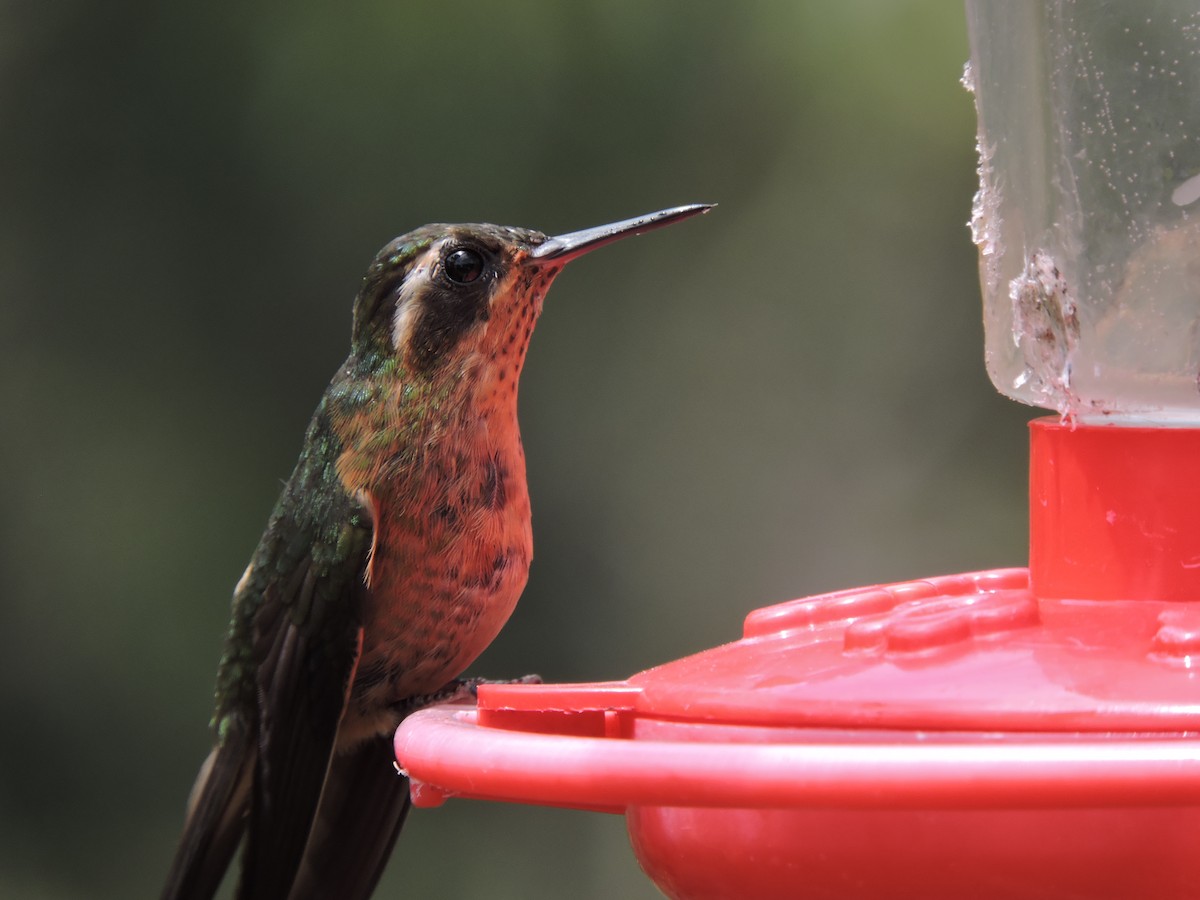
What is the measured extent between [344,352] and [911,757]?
16.1 ft

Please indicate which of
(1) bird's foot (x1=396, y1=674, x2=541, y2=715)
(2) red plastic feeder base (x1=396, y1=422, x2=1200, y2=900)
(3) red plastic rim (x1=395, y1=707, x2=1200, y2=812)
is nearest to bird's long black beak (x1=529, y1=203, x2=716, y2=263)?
(1) bird's foot (x1=396, y1=674, x2=541, y2=715)

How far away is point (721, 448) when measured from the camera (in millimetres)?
6738

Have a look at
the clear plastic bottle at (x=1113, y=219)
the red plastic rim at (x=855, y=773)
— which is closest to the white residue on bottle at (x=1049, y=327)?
the clear plastic bottle at (x=1113, y=219)

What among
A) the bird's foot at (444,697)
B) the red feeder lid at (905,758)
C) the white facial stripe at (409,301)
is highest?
the white facial stripe at (409,301)

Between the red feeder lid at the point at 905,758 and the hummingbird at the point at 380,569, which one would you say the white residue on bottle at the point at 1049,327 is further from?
the hummingbird at the point at 380,569

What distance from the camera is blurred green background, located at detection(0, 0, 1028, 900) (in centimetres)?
588

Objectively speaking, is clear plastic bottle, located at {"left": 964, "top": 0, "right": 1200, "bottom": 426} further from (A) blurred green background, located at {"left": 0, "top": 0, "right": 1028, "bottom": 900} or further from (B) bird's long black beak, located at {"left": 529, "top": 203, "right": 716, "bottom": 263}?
(A) blurred green background, located at {"left": 0, "top": 0, "right": 1028, "bottom": 900}

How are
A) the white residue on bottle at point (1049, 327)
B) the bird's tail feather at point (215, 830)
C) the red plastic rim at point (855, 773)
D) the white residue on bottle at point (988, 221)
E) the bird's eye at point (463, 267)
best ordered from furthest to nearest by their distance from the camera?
the bird's tail feather at point (215, 830) < the bird's eye at point (463, 267) < the white residue on bottle at point (988, 221) < the white residue on bottle at point (1049, 327) < the red plastic rim at point (855, 773)

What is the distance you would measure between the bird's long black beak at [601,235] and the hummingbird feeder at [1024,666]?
0.79 metres

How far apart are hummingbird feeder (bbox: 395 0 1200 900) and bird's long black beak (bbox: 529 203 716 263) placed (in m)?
0.79

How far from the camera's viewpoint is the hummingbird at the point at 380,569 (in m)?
3.38

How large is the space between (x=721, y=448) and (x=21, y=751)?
294 centimetres

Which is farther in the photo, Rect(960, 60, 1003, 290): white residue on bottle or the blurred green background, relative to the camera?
the blurred green background

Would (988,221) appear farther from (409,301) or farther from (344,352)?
(344,352)
